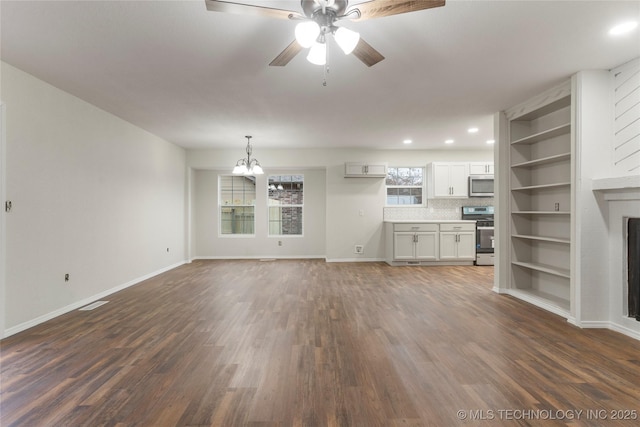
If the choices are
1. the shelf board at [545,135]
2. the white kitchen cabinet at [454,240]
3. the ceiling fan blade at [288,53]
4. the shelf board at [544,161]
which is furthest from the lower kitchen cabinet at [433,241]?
the ceiling fan blade at [288,53]

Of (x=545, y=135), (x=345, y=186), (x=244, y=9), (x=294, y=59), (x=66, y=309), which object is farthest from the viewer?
(x=345, y=186)

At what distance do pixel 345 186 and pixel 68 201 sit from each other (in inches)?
194

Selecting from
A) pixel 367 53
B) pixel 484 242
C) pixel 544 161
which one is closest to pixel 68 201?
pixel 367 53

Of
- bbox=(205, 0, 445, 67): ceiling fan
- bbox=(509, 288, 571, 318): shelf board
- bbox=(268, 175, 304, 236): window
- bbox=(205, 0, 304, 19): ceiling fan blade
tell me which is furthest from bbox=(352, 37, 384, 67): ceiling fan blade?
bbox=(268, 175, 304, 236): window

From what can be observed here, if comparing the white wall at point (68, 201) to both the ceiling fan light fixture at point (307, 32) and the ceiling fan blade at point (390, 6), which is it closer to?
the ceiling fan light fixture at point (307, 32)

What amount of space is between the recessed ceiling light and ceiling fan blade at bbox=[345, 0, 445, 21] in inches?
69.2

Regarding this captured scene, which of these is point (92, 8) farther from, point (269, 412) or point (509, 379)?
point (509, 379)

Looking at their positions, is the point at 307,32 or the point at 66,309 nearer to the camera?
the point at 307,32

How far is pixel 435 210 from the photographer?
6824 mm

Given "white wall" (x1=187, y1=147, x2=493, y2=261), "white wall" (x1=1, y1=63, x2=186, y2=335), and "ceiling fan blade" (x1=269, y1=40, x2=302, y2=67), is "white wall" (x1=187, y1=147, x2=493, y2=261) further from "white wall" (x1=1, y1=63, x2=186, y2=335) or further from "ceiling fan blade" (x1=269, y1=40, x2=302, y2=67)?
"ceiling fan blade" (x1=269, y1=40, x2=302, y2=67)

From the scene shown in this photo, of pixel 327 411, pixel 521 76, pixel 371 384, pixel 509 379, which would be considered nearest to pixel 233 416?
pixel 327 411

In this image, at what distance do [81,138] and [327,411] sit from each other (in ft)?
13.9

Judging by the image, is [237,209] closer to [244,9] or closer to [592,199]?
[244,9]

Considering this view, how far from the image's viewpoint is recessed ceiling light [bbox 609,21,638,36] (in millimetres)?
2187
